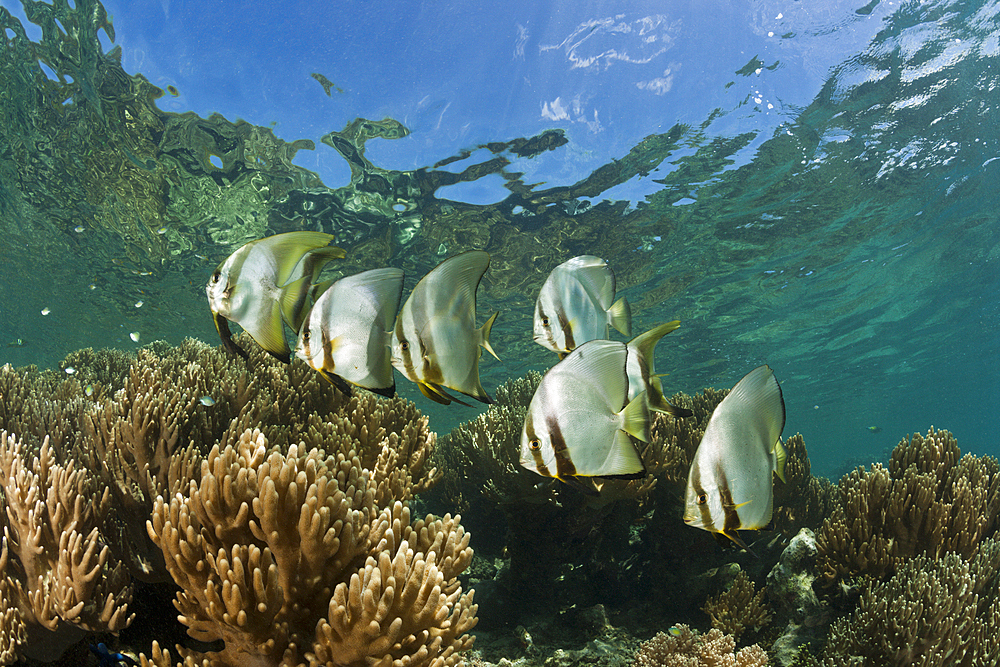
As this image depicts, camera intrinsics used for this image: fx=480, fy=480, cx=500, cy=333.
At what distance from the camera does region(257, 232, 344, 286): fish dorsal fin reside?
8.20 ft

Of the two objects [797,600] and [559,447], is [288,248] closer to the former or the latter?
[559,447]

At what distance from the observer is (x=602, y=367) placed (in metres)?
2.31

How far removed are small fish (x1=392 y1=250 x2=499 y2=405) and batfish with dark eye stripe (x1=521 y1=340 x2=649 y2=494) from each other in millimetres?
292

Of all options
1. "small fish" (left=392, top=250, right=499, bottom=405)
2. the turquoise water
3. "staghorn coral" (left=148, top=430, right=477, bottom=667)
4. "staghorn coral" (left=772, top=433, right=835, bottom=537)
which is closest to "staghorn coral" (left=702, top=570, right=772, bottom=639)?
"staghorn coral" (left=772, top=433, right=835, bottom=537)

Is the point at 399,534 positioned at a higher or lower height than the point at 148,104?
lower

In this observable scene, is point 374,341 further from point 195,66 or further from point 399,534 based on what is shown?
point 195,66

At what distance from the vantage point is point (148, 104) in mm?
11320

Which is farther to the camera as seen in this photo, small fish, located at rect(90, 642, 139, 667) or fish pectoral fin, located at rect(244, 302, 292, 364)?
fish pectoral fin, located at rect(244, 302, 292, 364)

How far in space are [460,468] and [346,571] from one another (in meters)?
4.52

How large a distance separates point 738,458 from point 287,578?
83.1 inches

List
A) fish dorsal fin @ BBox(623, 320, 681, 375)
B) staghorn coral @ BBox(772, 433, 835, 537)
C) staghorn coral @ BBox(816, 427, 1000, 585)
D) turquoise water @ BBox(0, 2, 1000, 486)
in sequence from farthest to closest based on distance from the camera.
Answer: turquoise water @ BBox(0, 2, 1000, 486) < staghorn coral @ BBox(772, 433, 835, 537) < staghorn coral @ BBox(816, 427, 1000, 585) < fish dorsal fin @ BBox(623, 320, 681, 375)

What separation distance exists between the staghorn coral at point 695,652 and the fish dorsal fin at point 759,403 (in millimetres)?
2546

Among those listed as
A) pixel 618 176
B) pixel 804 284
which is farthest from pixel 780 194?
pixel 804 284

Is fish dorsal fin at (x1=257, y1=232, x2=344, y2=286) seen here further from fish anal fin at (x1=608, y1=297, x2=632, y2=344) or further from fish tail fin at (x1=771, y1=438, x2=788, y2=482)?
fish tail fin at (x1=771, y1=438, x2=788, y2=482)
